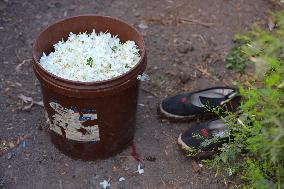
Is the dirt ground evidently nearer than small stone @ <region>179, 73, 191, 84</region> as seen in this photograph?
Yes

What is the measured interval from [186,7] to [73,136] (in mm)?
2254

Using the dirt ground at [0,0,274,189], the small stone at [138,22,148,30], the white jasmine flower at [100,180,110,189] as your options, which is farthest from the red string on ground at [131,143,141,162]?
the small stone at [138,22,148,30]

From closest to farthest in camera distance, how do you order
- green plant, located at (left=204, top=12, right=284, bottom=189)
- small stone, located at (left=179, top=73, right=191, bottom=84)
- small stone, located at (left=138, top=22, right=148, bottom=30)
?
green plant, located at (left=204, top=12, right=284, bottom=189) → small stone, located at (left=179, top=73, right=191, bottom=84) → small stone, located at (left=138, top=22, right=148, bottom=30)

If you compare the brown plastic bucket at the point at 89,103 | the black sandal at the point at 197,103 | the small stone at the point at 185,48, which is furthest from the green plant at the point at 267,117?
the small stone at the point at 185,48

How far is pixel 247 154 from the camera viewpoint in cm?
329

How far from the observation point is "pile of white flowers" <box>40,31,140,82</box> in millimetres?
2910

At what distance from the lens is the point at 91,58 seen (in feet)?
9.79

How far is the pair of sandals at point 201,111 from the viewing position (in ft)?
10.7

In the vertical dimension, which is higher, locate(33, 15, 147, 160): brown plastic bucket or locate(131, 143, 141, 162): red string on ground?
locate(33, 15, 147, 160): brown plastic bucket

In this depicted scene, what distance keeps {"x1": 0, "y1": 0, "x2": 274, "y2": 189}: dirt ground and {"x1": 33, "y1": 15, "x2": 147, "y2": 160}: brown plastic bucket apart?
0.17 m

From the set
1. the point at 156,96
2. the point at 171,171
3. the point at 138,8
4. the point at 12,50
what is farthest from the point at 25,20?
the point at 171,171

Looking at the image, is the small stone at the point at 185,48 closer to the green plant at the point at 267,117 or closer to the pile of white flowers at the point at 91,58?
the pile of white flowers at the point at 91,58

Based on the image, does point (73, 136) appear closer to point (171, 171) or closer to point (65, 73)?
point (65, 73)

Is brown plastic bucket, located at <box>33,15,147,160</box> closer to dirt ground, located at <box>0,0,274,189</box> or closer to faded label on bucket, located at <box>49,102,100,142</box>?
faded label on bucket, located at <box>49,102,100,142</box>
